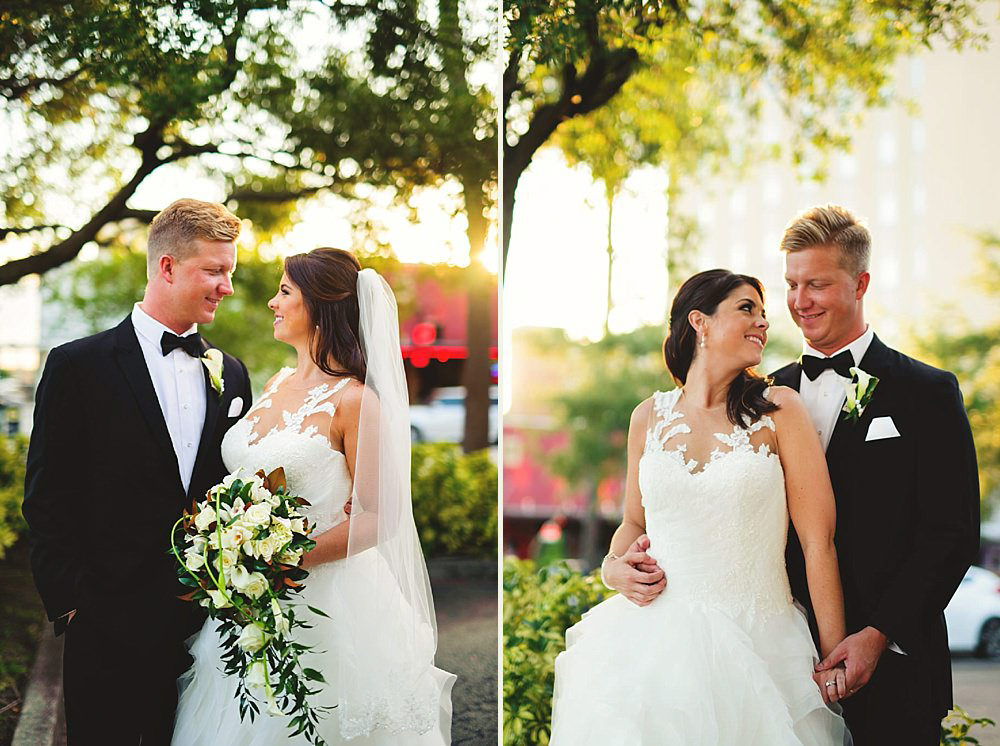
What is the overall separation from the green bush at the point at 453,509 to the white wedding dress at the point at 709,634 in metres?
3.22

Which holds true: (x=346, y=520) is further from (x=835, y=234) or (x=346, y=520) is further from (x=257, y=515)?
(x=835, y=234)

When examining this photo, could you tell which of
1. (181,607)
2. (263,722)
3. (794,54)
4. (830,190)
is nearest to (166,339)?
(181,607)

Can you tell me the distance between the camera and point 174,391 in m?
3.05

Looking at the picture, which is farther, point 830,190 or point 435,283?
point 830,190

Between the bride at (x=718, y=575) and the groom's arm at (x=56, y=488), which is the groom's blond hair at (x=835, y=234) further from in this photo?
the groom's arm at (x=56, y=488)

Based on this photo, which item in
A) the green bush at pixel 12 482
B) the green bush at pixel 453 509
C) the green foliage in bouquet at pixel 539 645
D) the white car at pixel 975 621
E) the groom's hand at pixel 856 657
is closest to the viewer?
the groom's hand at pixel 856 657

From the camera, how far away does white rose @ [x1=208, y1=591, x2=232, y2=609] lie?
2611 mm

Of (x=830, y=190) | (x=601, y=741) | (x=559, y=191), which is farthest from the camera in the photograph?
(x=830, y=190)

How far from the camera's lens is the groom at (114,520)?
9.47ft

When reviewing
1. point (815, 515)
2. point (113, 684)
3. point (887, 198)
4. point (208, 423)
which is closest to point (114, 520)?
point (208, 423)

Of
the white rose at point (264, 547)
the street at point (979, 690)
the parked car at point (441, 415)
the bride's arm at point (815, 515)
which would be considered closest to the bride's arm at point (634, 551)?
the bride's arm at point (815, 515)

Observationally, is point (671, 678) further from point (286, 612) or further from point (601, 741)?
point (286, 612)

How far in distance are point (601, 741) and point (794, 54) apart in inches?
129

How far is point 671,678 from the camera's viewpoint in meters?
2.71
